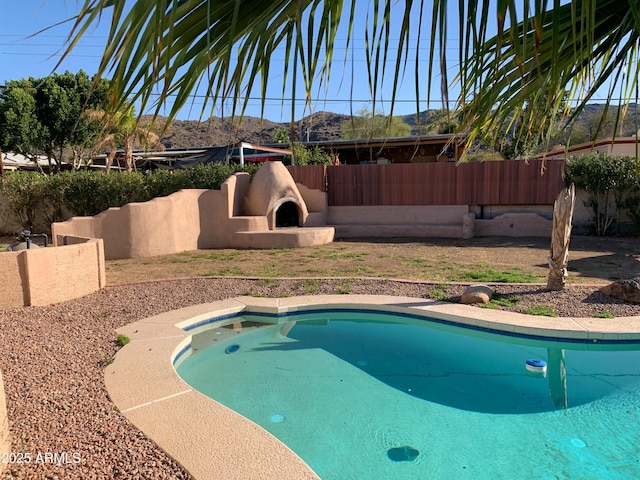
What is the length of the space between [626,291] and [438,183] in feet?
33.6

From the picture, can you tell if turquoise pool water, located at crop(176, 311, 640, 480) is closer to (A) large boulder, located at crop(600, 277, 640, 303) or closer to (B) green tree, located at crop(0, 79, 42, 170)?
(A) large boulder, located at crop(600, 277, 640, 303)

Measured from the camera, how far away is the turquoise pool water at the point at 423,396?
4.09 meters

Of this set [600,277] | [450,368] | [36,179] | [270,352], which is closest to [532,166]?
[600,277]

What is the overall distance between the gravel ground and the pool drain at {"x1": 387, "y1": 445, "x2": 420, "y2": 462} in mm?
2053

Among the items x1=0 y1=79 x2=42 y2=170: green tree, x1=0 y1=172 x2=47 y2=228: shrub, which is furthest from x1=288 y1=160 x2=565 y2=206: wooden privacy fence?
x1=0 y1=79 x2=42 y2=170: green tree

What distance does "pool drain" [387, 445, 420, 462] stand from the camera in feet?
13.5

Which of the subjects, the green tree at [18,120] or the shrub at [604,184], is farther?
the green tree at [18,120]

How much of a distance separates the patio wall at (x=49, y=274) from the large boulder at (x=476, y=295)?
714cm

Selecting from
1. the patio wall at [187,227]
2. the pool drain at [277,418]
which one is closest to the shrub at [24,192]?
the patio wall at [187,227]

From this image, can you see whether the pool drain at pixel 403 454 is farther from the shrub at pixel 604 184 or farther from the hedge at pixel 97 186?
the shrub at pixel 604 184

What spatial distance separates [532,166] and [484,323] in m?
11.8

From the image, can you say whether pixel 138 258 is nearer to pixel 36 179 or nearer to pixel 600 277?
pixel 36 179

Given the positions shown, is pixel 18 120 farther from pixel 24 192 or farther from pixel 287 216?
pixel 287 216

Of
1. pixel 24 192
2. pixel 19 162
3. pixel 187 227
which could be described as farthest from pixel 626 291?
pixel 19 162
